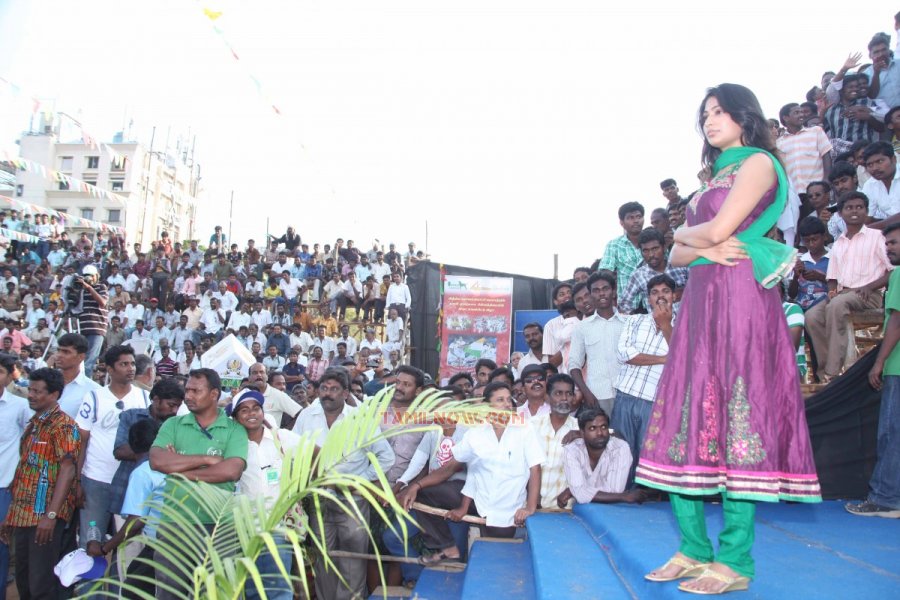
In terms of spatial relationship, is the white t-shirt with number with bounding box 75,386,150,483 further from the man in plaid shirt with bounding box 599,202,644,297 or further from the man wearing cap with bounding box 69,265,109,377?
the man wearing cap with bounding box 69,265,109,377

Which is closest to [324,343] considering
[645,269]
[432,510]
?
[432,510]

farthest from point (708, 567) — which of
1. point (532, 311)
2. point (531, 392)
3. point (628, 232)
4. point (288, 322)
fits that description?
point (288, 322)

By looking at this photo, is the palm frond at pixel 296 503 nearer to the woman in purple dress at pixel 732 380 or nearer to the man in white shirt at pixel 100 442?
the woman in purple dress at pixel 732 380

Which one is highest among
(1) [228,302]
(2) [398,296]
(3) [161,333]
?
(2) [398,296]

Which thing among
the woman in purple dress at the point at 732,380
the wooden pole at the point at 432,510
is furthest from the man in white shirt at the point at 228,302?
the woman in purple dress at the point at 732,380

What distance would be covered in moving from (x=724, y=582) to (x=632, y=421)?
106 inches

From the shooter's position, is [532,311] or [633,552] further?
[532,311]

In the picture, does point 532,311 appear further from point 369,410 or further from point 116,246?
point 116,246

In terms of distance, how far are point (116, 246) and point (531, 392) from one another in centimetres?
1812

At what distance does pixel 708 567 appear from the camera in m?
2.22

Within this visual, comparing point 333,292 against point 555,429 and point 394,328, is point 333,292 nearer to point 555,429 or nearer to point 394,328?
point 394,328

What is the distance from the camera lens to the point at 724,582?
7.09 feet

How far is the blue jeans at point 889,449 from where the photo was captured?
11.8ft

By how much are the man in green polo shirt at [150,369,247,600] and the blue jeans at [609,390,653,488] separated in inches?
101
